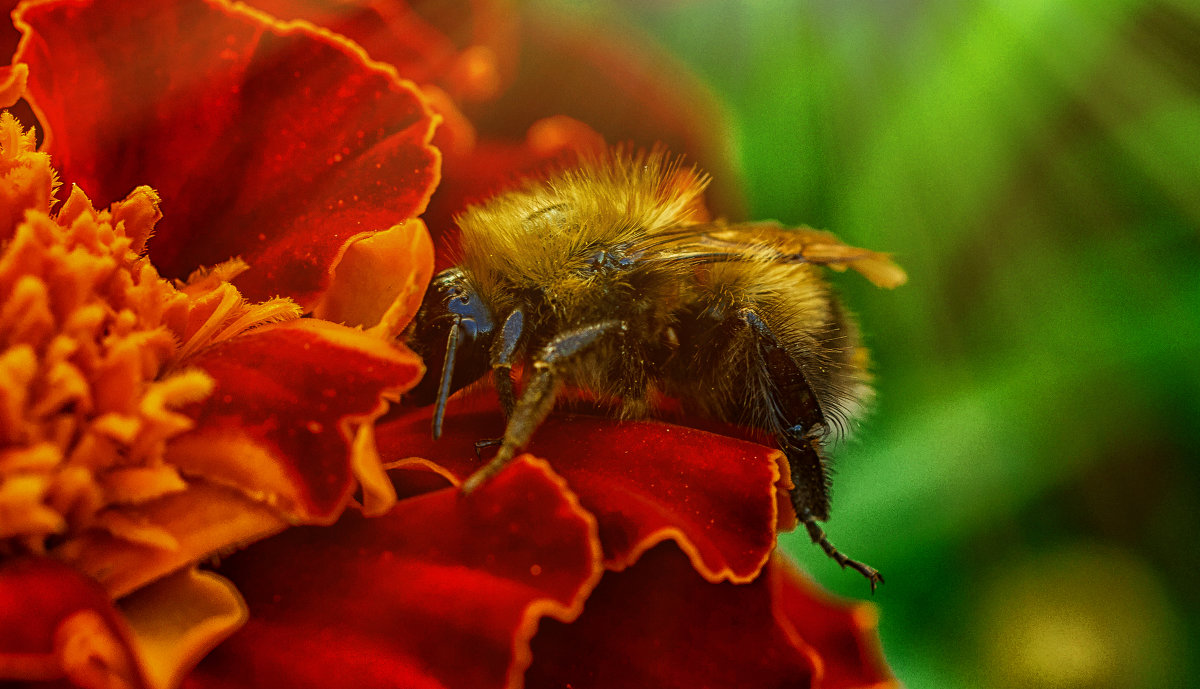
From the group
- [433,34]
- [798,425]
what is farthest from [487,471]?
[433,34]

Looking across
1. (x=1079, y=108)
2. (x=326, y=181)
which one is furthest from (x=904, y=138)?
(x=326, y=181)

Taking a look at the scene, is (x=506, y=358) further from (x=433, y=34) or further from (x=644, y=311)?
(x=433, y=34)

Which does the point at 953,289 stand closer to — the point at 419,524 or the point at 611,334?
the point at 611,334

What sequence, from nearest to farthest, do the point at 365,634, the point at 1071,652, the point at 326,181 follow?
the point at 365,634 → the point at 326,181 → the point at 1071,652

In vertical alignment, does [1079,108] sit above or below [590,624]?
above

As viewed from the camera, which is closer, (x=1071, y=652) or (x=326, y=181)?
(x=326, y=181)
